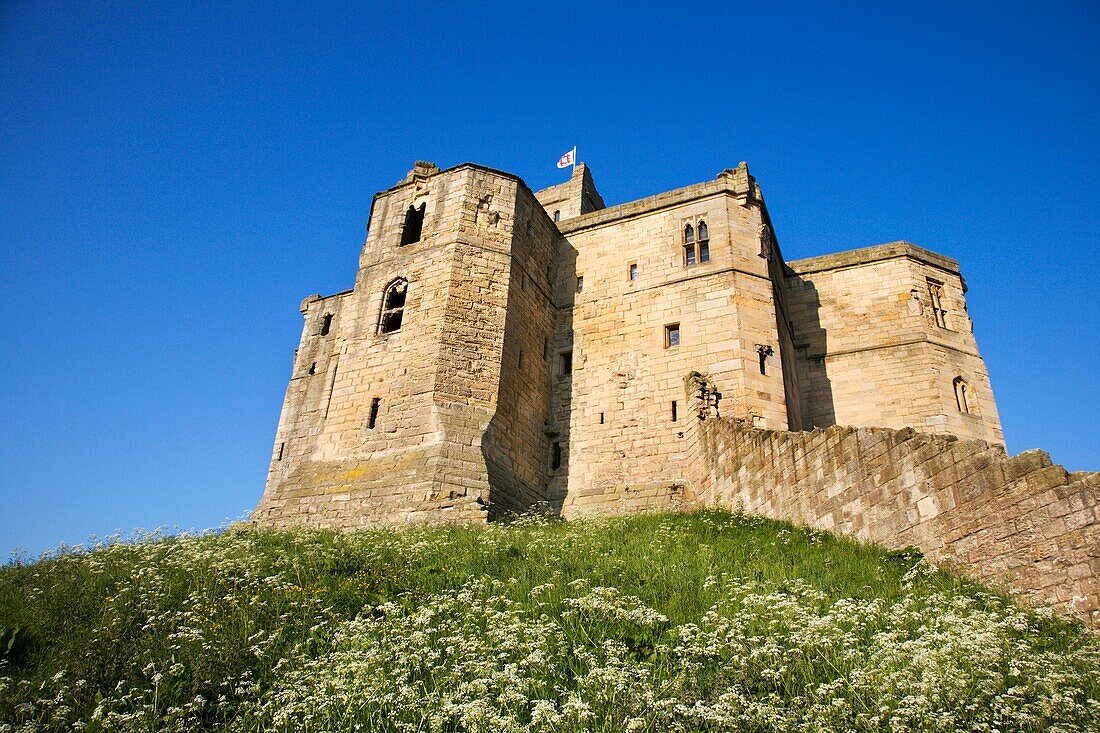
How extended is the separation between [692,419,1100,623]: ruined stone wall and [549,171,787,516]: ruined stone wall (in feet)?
13.5

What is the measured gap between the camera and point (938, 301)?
2362cm

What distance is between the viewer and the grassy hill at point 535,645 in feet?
17.4

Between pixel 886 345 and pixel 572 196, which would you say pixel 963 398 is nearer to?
pixel 886 345

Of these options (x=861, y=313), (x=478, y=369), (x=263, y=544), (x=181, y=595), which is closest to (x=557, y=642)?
(x=181, y=595)

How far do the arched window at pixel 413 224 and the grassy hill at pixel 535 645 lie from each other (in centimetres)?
1158

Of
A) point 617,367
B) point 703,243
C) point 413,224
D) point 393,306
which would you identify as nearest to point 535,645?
point 393,306

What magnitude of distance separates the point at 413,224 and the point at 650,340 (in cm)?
756

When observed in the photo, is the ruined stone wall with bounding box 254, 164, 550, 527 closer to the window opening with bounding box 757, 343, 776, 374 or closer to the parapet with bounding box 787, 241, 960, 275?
the window opening with bounding box 757, 343, 776, 374

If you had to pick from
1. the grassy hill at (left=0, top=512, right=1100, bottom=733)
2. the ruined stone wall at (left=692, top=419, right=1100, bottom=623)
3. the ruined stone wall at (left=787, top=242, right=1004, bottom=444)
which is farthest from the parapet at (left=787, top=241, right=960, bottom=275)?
the grassy hill at (left=0, top=512, right=1100, bottom=733)

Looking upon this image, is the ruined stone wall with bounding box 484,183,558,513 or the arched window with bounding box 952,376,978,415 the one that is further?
the arched window with bounding box 952,376,978,415

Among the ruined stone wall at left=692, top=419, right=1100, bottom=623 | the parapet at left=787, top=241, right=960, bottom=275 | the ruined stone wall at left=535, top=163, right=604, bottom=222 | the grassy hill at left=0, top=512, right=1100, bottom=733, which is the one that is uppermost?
the ruined stone wall at left=535, top=163, right=604, bottom=222

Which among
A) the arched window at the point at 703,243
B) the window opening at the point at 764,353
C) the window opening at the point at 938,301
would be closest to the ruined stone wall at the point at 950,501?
the window opening at the point at 764,353

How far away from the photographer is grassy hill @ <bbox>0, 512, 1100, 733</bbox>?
5.29m

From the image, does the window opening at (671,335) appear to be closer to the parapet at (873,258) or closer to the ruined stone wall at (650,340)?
the ruined stone wall at (650,340)
